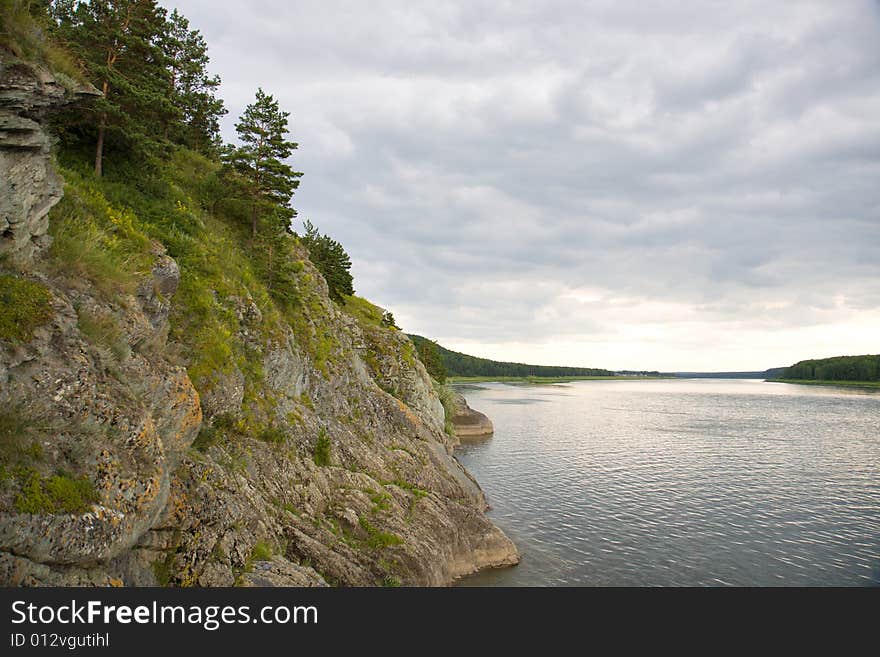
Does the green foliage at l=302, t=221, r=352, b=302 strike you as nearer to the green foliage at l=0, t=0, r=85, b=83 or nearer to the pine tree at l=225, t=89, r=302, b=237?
the pine tree at l=225, t=89, r=302, b=237

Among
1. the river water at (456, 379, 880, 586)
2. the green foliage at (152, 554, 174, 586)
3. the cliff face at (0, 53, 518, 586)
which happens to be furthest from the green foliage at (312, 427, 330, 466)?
the river water at (456, 379, 880, 586)

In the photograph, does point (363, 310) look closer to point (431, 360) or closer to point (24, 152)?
point (431, 360)

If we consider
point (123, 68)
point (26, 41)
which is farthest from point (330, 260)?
point (26, 41)

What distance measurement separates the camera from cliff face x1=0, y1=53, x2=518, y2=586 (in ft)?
31.9

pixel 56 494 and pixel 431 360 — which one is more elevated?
pixel 431 360

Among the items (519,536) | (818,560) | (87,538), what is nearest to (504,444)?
(519,536)

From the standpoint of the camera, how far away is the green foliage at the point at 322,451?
23.1 meters

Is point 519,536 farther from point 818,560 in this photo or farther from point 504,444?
point 504,444

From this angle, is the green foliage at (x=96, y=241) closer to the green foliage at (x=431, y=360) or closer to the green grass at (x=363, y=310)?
the green grass at (x=363, y=310)

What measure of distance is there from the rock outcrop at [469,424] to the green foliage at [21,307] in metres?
65.7

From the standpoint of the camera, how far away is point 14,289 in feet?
35.1

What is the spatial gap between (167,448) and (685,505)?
40772 mm

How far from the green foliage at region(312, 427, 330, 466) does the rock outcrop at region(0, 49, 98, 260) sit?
A: 14380 millimetres

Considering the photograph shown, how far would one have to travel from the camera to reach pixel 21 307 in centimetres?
1057
